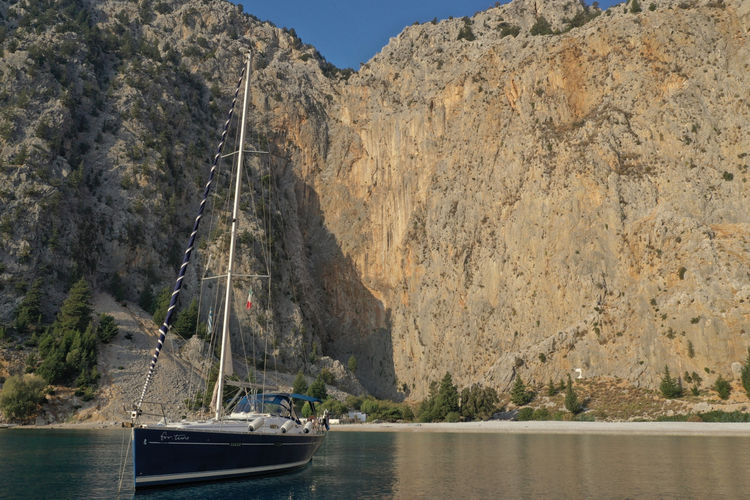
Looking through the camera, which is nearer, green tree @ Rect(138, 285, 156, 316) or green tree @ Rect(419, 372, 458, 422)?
green tree @ Rect(419, 372, 458, 422)

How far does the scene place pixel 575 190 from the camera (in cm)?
7669

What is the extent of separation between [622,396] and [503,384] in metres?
15.0

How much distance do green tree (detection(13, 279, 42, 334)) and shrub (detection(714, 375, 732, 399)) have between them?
259 feet

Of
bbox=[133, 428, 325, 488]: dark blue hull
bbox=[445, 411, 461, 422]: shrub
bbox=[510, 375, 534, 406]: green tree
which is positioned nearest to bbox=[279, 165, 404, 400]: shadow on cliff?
bbox=[445, 411, 461, 422]: shrub

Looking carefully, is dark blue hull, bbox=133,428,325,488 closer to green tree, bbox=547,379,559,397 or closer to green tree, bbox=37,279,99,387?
green tree, bbox=547,379,559,397

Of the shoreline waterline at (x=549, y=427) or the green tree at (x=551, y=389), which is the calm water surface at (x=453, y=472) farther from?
the green tree at (x=551, y=389)

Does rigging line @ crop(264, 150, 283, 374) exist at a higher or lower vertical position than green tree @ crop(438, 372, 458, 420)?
higher

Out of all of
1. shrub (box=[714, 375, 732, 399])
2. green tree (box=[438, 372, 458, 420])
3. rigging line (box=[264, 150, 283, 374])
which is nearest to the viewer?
shrub (box=[714, 375, 732, 399])

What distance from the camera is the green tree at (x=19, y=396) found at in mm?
56625

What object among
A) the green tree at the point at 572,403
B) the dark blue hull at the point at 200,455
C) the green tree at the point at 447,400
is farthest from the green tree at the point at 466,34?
the dark blue hull at the point at 200,455

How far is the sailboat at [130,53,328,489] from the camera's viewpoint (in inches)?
818

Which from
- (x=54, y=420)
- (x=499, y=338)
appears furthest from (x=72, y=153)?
(x=499, y=338)

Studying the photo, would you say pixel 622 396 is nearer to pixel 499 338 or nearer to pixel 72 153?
pixel 499 338

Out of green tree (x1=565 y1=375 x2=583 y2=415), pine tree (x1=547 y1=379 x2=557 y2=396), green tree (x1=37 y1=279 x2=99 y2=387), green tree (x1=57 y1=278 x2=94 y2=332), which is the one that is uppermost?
green tree (x1=57 y1=278 x2=94 y2=332)
